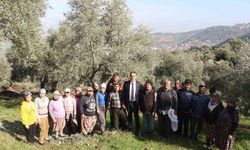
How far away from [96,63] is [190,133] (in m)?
18.8

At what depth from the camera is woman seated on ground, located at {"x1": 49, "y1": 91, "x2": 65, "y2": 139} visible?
17.3 meters

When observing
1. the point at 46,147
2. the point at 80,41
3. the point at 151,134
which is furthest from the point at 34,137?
the point at 80,41

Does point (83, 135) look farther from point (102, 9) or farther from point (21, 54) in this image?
point (102, 9)

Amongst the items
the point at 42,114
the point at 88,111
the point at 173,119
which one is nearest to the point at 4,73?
the point at 88,111

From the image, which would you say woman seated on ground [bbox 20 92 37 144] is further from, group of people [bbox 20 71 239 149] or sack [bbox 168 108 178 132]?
sack [bbox 168 108 178 132]

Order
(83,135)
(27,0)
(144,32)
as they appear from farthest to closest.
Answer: (144,32), (27,0), (83,135)

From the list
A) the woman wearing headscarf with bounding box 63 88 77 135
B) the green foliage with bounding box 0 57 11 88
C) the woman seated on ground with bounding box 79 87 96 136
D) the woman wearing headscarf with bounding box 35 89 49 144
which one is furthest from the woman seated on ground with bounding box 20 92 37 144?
the green foliage with bounding box 0 57 11 88

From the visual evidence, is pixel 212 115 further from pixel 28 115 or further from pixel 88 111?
pixel 28 115

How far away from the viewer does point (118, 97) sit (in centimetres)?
1819

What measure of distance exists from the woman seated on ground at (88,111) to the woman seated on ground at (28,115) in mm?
2217

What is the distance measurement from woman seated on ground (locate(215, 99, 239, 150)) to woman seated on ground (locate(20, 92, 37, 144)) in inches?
309

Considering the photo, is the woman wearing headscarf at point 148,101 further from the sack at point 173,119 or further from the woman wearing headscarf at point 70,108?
the woman wearing headscarf at point 70,108

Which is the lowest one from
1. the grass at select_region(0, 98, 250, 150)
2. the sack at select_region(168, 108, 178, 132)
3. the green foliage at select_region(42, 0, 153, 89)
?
the grass at select_region(0, 98, 250, 150)

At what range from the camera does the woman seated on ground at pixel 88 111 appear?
17781mm
